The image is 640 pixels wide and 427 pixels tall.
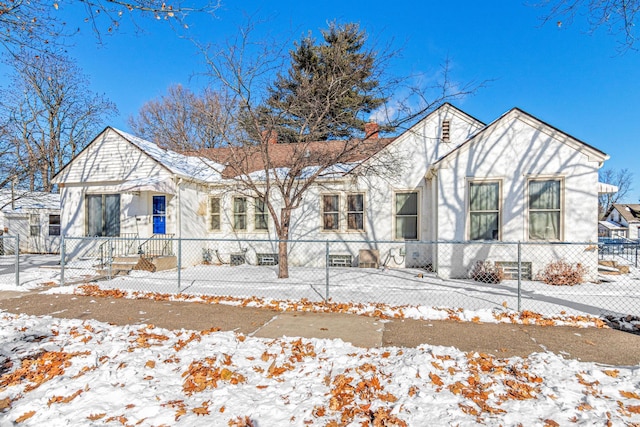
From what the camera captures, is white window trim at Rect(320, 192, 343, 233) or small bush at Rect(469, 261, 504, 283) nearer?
small bush at Rect(469, 261, 504, 283)

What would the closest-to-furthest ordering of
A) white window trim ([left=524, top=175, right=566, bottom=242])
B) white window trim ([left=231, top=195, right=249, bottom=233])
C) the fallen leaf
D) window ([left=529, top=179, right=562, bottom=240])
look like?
the fallen leaf → white window trim ([left=524, top=175, right=566, bottom=242]) → window ([left=529, top=179, right=562, bottom=240]) → white window trim ([left=231, top=195, right=249, bottom=233])

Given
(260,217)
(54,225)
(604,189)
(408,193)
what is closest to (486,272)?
(408,193)

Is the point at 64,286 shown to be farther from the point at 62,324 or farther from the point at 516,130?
the point at 516,130

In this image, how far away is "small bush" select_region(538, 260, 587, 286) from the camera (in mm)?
8609

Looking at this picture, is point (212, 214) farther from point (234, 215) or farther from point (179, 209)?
point (179, 209)

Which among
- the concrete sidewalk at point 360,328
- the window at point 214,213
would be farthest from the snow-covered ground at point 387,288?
the window at point 214,213

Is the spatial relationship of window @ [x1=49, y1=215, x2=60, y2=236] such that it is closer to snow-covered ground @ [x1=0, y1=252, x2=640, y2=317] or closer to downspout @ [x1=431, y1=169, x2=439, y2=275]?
snow-covered ground @ [x1=0, y1=252, x2=640, y2=317]

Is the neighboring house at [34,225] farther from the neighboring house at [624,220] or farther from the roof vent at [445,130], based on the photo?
the neighboring house at [624,220]

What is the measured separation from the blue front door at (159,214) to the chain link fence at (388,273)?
0.71 m

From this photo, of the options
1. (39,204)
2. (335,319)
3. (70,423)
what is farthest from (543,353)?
(39,204)

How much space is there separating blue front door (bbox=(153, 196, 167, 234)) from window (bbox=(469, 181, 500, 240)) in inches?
424

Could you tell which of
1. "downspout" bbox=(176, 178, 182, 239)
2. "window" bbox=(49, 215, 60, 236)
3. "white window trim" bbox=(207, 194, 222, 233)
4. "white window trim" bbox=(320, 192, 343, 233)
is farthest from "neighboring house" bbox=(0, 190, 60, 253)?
"white window trim" bbox=(320, 192, 343, 233)

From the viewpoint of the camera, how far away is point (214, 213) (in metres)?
13.5

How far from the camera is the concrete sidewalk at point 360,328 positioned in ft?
14.1
